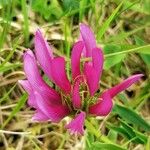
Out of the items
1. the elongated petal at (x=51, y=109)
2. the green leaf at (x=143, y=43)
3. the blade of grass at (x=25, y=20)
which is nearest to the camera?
the elongated petal at (x=51, y=109)

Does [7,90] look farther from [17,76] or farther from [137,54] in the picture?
[137,54]

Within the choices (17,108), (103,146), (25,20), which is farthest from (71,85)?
(25,20)

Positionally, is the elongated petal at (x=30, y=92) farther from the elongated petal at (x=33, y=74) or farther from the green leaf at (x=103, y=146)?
the green leaf at (x=103, y=146)

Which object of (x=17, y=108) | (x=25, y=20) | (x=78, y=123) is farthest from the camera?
(x=25, y=20)

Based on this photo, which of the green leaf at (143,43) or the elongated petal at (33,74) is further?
the green leaf at (143,43)

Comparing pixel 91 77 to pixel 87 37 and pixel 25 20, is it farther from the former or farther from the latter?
pixel 25 20

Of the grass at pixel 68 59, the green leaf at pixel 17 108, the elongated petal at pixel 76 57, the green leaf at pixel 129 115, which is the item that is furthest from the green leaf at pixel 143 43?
the elongated petal at pixel 76 57

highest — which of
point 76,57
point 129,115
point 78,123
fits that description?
point 76,57

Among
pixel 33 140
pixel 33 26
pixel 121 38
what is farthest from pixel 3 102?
pixel 121 38

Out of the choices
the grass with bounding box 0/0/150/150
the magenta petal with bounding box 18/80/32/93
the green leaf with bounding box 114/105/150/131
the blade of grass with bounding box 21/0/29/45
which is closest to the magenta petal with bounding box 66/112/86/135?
the magenta petal with bounding box 18/80/32/93
